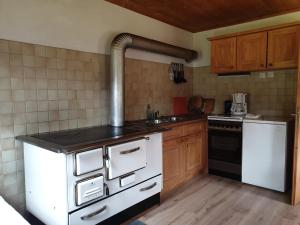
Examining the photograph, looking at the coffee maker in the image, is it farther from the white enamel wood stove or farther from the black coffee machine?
the white enamel wood stove

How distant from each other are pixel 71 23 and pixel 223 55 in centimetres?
211

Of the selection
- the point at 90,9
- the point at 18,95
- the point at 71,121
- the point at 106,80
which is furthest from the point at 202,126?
the point at 18,95

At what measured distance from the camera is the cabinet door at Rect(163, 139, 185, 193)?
2564mm

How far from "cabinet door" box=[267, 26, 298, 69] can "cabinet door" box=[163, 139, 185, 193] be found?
1591 mm

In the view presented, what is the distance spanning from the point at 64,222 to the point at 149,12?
2.52 m

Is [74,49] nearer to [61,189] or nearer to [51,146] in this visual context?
[51,146]

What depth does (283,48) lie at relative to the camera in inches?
107

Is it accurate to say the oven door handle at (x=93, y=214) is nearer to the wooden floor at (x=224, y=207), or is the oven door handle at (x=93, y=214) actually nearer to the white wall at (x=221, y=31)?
the wooden floor at (x=224, y=207)

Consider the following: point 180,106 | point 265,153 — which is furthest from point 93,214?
point 180,106

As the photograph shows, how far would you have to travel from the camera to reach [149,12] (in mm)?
2877

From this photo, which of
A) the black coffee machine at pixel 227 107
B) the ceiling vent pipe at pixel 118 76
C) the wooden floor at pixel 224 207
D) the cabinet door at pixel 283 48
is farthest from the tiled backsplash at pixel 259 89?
the ceiling vent pipe at pixel 118 76

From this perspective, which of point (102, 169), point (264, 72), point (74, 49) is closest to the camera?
point (102, 169)

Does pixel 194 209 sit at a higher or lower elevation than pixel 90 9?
lower

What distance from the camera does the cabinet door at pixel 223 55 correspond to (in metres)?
3.15
